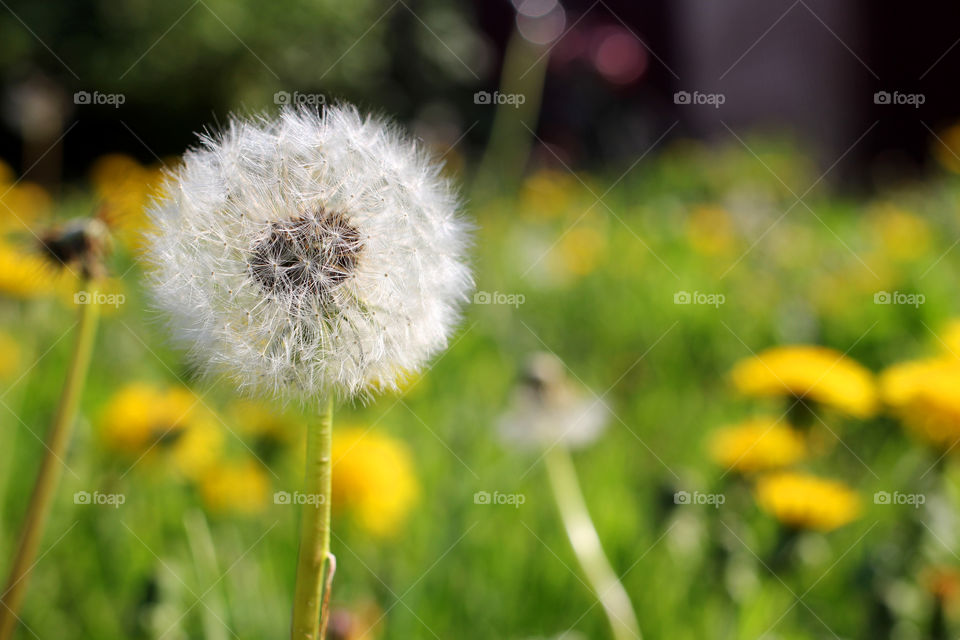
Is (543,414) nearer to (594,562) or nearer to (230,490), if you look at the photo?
Result: (594,562)

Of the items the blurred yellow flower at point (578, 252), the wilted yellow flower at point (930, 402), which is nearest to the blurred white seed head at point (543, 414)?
the wilted yellow flower at point (930, 402)

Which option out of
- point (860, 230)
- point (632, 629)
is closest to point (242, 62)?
point (860, 230)

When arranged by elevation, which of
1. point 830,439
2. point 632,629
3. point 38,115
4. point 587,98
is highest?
point 587,98

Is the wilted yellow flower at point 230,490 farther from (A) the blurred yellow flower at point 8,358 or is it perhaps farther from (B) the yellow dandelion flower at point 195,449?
(A) the blurred yellow flower at point 8,358

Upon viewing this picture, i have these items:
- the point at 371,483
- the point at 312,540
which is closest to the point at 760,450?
the point at 371,483

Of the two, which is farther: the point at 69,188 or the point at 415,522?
the point at 69,188

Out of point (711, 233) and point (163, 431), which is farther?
point (711, 233)

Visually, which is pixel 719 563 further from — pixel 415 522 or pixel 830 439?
pixel 830 439
